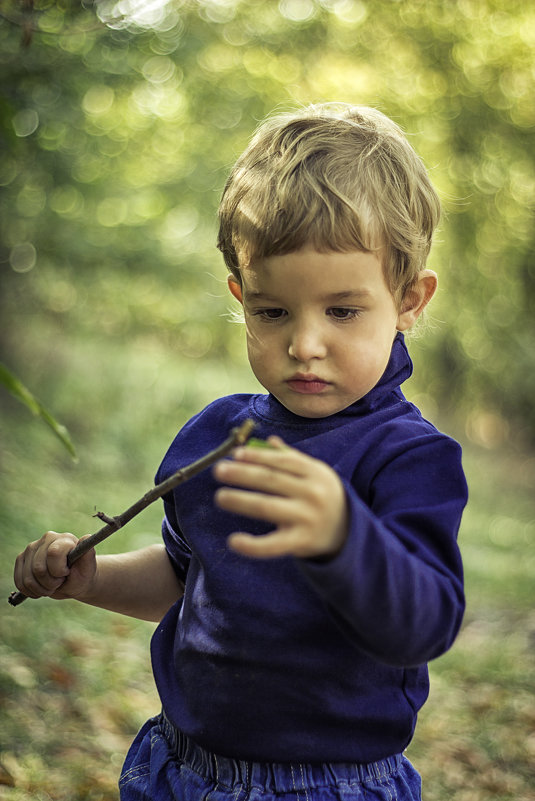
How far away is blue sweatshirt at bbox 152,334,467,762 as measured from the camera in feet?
3.97

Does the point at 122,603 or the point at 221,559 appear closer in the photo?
the point at 221,559

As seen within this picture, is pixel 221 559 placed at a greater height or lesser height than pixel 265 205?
lesser

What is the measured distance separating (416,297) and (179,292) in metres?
8.98

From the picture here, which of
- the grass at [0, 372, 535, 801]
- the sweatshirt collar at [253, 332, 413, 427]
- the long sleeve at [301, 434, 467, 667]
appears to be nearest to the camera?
the long sleeve at [301, 434, 467, 667]

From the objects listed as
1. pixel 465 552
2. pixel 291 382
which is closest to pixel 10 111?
pixel 291 382

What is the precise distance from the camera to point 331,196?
1.41m

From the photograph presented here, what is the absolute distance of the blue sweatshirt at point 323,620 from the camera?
121 centimetres

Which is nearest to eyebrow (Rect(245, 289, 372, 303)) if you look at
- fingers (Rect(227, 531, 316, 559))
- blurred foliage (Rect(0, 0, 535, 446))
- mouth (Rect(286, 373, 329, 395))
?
mouth (Rect(286, 373, 329, 395))

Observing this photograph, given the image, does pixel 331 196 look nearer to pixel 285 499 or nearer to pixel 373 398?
pixel 373 398

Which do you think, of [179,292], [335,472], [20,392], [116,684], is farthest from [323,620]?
[179,292]

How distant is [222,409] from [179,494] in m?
0.20

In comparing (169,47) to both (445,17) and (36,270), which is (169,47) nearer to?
(36,270)

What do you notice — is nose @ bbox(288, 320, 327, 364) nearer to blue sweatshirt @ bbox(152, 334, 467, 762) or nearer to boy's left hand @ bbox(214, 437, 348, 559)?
blue sweatshirt @ bbox(152, 334, 467, 762)

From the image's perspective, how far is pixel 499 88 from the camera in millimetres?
11609
